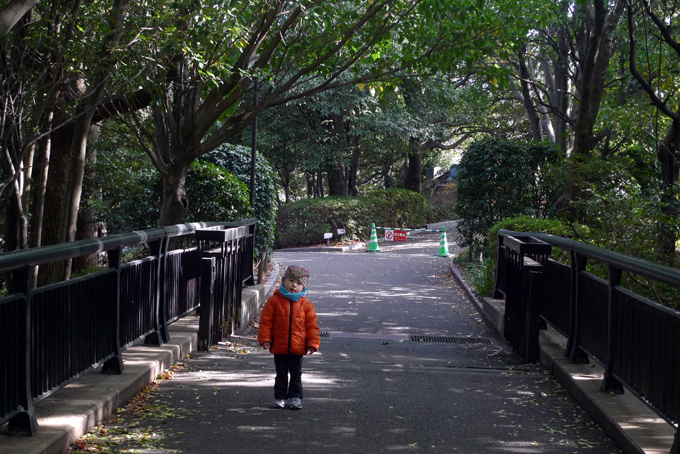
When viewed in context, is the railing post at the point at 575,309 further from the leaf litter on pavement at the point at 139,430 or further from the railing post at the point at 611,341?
the leaf litter on pavement at the point at 139,430

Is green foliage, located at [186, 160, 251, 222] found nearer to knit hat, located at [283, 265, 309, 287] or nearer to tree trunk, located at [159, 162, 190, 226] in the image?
tree trunk, located at [159, 162, 190, 226]

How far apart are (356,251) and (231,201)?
12.6 metres

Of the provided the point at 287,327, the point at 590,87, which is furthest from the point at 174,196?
the point at 590,87

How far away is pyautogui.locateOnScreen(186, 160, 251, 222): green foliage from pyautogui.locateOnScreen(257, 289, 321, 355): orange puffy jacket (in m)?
7.63

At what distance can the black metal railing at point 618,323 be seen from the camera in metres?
4.00

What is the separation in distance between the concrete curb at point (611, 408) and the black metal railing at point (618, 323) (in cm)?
14

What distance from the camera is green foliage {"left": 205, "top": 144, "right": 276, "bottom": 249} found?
49.5 ft

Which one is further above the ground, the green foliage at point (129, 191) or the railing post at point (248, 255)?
the green foliage at point (129, 191)

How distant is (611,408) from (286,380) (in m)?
2.34

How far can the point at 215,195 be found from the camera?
41.9ft

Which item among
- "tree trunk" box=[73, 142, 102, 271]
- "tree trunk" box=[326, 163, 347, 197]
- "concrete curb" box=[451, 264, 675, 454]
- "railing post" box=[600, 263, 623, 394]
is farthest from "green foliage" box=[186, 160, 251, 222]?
"tree trunk" box=[326, 163, 347, 197]

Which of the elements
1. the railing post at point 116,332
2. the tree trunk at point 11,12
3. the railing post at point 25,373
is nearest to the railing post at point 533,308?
the railing post at point 116,332

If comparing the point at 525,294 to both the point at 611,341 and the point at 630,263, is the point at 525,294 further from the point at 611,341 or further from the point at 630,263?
the point at 630,263

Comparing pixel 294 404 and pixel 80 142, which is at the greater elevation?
pixel 80 142
